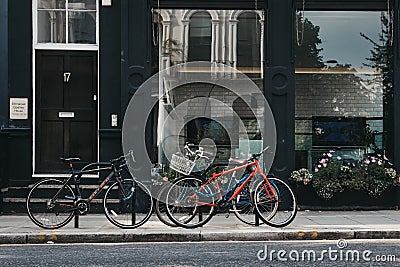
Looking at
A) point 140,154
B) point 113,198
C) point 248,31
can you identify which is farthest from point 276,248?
point 248,31

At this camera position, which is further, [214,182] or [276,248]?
[214,182]

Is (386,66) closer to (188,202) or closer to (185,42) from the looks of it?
(185,42)

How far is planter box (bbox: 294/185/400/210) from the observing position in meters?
13.1

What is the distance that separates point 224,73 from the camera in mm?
13547

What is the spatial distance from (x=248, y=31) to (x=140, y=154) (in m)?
3.13

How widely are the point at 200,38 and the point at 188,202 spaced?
12.5ft

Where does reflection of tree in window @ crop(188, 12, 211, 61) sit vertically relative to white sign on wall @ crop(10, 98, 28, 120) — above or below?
above

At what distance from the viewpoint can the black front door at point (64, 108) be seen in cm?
1324

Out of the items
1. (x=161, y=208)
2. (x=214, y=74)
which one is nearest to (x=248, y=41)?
(x=214, y=74)

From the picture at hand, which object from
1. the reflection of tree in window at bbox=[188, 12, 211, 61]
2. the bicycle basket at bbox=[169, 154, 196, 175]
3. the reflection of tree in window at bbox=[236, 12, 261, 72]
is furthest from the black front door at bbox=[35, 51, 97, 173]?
the reflection of tree in window at bbox=[236, 12, 261, 72]

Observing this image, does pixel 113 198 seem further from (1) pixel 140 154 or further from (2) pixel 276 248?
(2) pixel 276 248

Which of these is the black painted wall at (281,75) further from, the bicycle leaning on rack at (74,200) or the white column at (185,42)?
the bicycle leaning on rack at (74,200)

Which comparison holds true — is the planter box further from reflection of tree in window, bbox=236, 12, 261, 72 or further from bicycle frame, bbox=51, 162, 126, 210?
bicycle frame, bbox=51, 162, 126, 210

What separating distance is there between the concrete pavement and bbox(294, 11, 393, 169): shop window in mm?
2446
